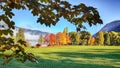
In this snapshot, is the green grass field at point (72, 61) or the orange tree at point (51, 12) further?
the green grass field at point (72, 61)

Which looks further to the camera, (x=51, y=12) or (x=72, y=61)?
(x=72, y=61)

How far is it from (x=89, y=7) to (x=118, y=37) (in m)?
196

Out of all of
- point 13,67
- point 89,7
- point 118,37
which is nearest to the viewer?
point 89,7

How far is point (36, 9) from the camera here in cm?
529

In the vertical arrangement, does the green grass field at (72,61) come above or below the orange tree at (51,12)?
below

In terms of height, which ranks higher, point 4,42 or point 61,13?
point 61,13

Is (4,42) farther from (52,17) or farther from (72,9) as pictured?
(72,9)

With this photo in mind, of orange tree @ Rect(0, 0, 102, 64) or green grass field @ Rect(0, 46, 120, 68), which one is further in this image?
green grass field @ Rect(0, 46, 120, 68)

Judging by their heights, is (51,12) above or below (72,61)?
above

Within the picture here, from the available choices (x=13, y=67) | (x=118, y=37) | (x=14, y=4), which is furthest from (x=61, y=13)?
(x=118, y=37)

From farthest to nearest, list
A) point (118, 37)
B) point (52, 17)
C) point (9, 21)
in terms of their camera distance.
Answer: point (118, 37)
point (9, 21)
point (52, 17)

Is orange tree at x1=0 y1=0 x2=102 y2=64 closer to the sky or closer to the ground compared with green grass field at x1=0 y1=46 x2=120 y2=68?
closer to the sky

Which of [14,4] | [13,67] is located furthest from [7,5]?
[13,67]

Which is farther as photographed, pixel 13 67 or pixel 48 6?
pixel 13 67
